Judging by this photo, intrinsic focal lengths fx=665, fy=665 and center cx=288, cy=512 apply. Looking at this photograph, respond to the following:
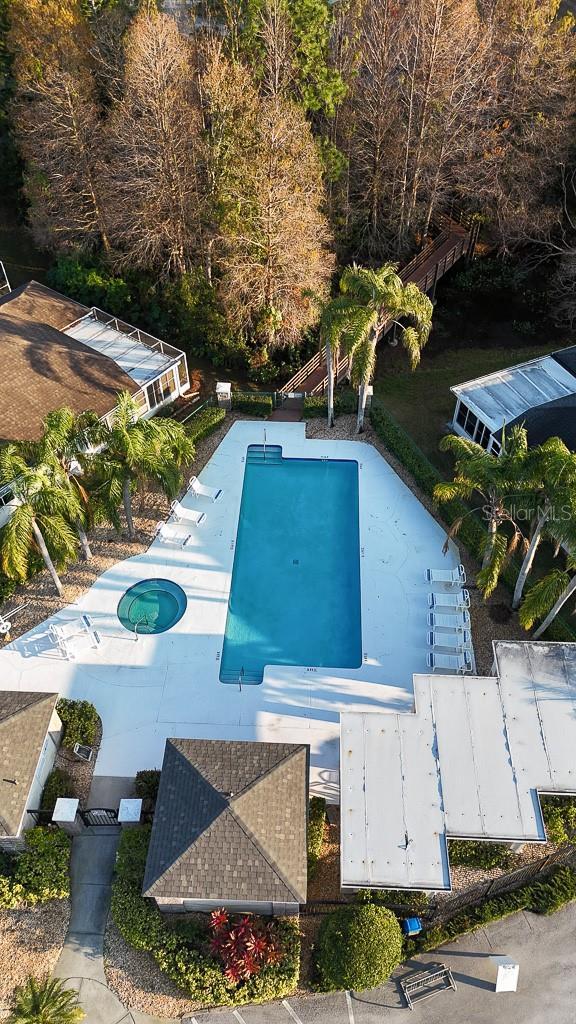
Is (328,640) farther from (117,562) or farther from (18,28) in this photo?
(18,28)

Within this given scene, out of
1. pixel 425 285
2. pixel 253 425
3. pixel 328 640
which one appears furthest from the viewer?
pixel 425 285

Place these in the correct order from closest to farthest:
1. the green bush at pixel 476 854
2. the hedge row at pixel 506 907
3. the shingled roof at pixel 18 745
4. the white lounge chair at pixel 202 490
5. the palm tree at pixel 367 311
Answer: the hedge row at pixel 506 907 → the shingled roof at pixel 18 745 → the green bush at pixel 476 854 → the palm tree at pixel 367 311 → the white lounge chair at pixel 202 490

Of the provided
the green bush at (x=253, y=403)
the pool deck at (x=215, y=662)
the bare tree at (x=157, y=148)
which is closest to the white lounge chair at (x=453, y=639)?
the pool deck at (x=215, y=662)

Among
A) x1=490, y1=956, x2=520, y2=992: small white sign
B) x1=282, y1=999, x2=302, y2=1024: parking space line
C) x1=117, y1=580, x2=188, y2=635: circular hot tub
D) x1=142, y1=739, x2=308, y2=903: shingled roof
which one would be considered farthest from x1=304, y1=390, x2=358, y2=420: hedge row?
x1=282, y1=999, x2=302, y2=1024: parking space line

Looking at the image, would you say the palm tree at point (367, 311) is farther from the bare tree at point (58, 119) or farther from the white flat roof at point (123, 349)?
the bare tree at point (58, 119)

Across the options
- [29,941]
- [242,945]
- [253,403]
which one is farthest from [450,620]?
[29,941]

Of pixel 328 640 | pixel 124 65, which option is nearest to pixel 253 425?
pixel 328 640
